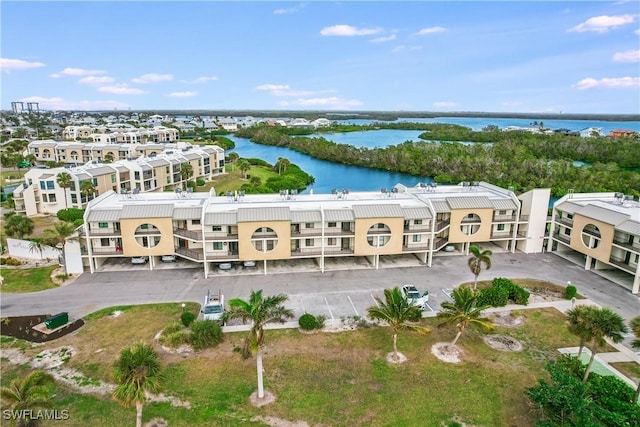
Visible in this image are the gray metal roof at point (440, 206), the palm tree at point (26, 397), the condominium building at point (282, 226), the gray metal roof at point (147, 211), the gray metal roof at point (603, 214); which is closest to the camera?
the palm tree at point (26, 397)

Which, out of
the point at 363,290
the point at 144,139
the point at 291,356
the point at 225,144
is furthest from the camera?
the point at 225,144

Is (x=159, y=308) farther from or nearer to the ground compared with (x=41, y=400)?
nearer to the ground

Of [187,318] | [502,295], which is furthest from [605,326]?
[187,318]

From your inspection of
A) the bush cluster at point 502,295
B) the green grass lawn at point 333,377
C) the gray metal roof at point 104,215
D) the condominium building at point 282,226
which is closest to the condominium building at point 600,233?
the condominium building at point 282,226

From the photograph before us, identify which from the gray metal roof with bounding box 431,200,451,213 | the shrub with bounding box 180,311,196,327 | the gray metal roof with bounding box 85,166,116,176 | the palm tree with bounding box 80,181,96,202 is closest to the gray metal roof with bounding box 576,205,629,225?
the gray metal roof with bounding box 431,200,451,213

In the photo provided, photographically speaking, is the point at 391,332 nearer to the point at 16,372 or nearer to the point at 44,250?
the point at 16,372

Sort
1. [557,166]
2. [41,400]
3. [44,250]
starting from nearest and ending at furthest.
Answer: [41,400], [44,250], [557,166]

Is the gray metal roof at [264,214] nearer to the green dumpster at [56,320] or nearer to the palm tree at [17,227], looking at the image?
the green dumpster at [56,320]

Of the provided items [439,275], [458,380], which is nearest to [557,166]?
[439,275]
